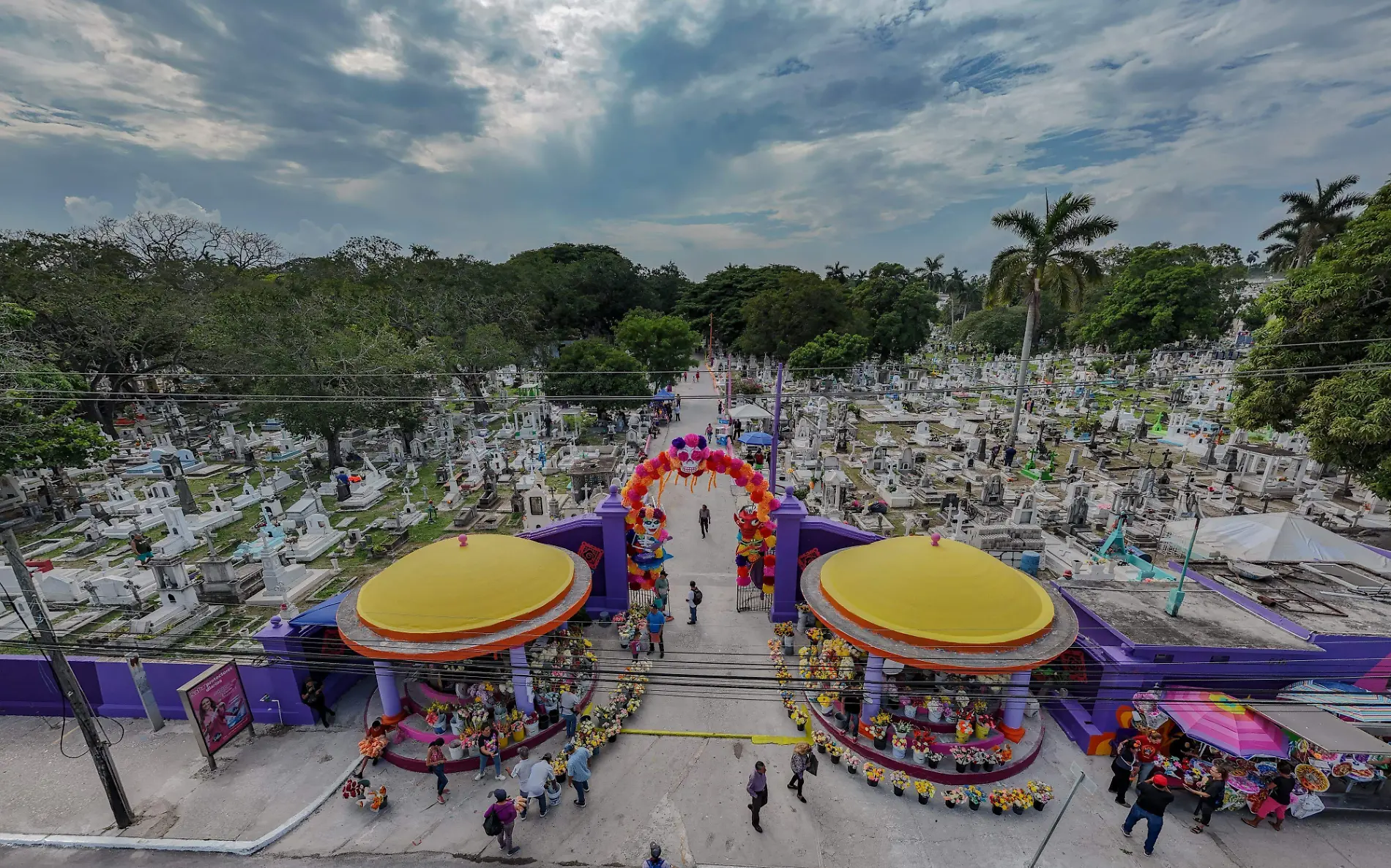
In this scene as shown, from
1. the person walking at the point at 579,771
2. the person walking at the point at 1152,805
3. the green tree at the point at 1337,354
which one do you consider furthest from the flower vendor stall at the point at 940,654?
the green tree at the point at 1337,354

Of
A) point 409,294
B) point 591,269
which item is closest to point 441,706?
point 409,294

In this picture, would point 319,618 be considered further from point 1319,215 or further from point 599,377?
point 1319,215

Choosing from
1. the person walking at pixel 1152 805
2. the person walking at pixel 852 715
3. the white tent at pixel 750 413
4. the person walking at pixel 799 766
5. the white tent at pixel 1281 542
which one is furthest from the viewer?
the white tent at pixel 750 413

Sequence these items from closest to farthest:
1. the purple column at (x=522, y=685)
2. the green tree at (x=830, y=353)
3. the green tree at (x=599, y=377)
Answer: the purple column at (x=522, y=685)
the green tree at (x=599, y=377)
the green tree at (x=830, y=353)

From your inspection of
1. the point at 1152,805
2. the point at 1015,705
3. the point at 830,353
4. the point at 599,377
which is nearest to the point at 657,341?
the point at 599,377

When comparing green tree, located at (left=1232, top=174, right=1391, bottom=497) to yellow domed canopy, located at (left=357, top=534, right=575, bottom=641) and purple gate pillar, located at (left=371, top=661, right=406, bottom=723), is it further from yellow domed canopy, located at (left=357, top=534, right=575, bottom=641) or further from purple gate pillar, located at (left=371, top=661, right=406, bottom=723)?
purple gate pillar, located at (left=371, top=661, right=406, bottom=723)

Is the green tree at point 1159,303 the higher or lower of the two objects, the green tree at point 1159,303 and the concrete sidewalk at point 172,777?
the higher

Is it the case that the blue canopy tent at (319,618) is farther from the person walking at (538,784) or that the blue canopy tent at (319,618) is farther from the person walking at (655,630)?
the person walking at (655,630)

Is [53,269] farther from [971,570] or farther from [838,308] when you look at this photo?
[838,308]
